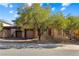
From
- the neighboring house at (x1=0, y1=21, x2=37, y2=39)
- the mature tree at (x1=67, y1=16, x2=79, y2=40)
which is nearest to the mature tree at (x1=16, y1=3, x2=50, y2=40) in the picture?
the neighboring house at (x1=0, y1=21, x2=37, y2=39)

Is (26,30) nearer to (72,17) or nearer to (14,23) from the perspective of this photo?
(14,23)

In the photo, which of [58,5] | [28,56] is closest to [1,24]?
[28,56]

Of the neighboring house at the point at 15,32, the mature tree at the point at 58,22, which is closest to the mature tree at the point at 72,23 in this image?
the mature tree at the point at 58,22

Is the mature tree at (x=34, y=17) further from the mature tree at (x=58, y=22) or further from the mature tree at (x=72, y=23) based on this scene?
the mature tree at (x=72, y=23)

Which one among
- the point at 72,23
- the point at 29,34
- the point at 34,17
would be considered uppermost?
the point at 34,17

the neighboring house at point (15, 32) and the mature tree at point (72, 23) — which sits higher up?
the mature tree at point (72, 23)

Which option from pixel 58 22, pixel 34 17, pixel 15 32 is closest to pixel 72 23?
pixel 58 22

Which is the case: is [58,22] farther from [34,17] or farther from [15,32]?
[15,32]

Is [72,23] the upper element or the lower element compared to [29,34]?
upper

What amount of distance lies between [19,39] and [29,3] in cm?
59

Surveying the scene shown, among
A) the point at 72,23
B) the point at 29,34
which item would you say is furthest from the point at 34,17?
the point at 72,23

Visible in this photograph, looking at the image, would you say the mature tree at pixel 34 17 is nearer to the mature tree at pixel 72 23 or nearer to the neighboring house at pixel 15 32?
the neighboring house at pixel 15 32

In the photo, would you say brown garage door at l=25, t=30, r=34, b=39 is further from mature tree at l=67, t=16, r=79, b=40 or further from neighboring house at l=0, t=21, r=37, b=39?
mature tree at l=67, t=16, r=79, b=40

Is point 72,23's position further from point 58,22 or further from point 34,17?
point 34,17
